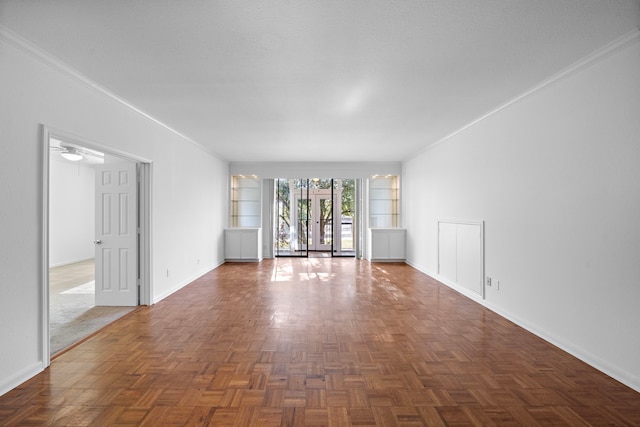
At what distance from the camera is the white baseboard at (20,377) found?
2.36 meters

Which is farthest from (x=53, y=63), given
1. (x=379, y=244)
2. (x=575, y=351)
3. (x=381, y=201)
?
(x=381, y=201)

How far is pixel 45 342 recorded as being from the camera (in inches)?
108

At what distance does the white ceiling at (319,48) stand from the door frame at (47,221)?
63 cm

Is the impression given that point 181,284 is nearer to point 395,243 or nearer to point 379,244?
point 379,244

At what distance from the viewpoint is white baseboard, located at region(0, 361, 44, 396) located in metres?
2.36

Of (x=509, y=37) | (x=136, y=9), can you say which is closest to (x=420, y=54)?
(x=509, y=37)

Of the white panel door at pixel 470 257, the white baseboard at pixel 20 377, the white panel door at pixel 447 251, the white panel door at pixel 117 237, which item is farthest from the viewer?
the white panel door at pixel 447 251

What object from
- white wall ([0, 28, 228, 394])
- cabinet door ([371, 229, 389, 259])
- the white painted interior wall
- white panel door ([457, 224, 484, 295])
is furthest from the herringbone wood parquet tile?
the white painted interior wall

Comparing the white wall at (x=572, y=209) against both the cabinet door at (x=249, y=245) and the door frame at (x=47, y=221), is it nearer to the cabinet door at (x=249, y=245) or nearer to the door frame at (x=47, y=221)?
the door frame at (x=47, y=221)

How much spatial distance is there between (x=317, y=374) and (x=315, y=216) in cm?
771

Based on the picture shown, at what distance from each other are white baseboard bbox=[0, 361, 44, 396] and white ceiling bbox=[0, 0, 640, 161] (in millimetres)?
2488

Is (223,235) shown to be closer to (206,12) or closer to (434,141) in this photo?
(434,141)

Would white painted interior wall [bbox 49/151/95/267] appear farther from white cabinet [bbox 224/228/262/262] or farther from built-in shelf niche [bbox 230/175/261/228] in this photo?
built-in shelf niche [bbox 230/175/261/228]

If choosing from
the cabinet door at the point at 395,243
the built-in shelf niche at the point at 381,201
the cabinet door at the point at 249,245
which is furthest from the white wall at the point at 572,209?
the cabinet door at the point at 249,245
